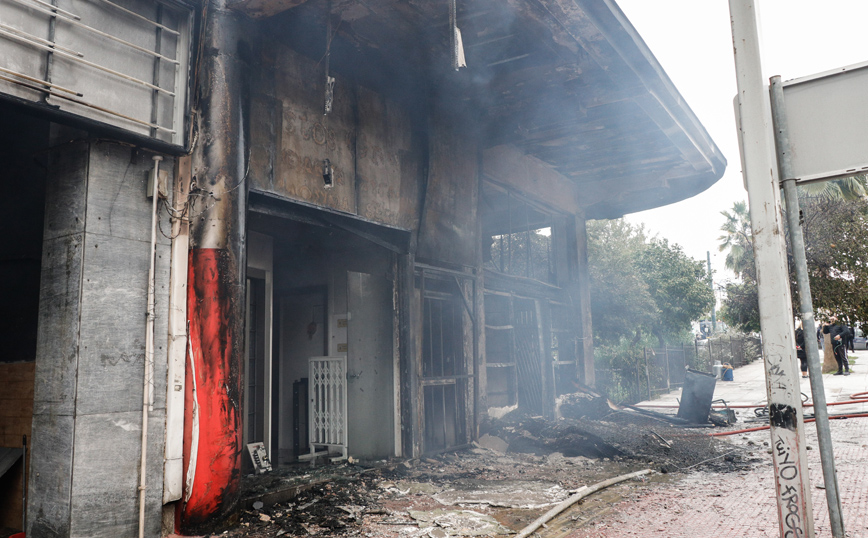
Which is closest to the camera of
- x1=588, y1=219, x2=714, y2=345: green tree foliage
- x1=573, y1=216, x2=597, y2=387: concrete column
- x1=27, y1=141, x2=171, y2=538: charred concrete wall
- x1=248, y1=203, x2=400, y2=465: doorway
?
x1=27, y1=141, x2=171, y2=538: charred concrete wall

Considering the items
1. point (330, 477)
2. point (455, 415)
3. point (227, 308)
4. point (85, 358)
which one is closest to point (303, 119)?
point (227, 308)

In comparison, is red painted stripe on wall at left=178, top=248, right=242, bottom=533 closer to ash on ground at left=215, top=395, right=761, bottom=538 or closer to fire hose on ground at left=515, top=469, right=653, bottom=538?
ash on ground at left=215, top=395, right=761, bottom=538

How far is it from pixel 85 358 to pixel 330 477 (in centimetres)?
328

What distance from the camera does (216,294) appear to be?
531 cm

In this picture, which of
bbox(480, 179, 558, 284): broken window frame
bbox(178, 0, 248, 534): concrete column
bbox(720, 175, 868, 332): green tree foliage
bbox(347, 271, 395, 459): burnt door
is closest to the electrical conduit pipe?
bbox(178, 0, 248, 534): concrete column

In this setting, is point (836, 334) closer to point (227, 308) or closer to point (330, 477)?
point (330, 477)

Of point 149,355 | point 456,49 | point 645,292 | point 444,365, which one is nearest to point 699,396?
point 444,365

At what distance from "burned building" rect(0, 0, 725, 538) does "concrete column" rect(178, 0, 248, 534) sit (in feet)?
0.07

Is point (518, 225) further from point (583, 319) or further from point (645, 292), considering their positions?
point (645, 292)

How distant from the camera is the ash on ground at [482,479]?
5195 millimetres

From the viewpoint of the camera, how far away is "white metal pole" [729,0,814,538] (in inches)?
119

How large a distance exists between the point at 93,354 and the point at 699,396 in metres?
10.7

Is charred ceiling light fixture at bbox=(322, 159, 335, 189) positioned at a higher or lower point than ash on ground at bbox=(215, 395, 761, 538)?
higher

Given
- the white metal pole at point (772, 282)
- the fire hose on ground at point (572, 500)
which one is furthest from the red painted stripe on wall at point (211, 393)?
the white metal pole at point (772, 282)
